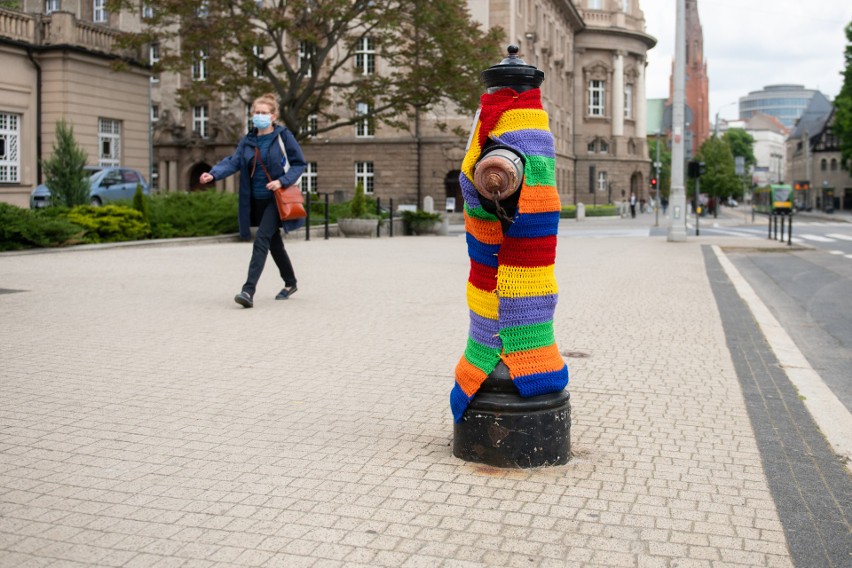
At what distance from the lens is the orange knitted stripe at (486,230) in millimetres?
4496

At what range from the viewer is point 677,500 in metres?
4.09

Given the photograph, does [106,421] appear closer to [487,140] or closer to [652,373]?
[487,140]

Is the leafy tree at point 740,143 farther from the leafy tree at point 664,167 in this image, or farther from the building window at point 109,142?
the building window at point 109,142

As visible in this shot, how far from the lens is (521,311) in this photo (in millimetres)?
A: 4500

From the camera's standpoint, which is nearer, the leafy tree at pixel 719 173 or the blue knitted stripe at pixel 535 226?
the blue knitted stripe at pixel 535 226

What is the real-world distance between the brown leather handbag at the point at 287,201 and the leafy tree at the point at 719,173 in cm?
7506

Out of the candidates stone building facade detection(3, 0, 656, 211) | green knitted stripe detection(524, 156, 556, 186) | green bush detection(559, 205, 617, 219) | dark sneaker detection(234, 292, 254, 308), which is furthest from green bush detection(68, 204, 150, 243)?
green bush detection(559, 205, 617, 219)

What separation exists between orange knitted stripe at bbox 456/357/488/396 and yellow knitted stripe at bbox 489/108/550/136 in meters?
1.12

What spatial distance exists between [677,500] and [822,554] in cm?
70

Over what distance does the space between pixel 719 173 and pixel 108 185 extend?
2562 inches

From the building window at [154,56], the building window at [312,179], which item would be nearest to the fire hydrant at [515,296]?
the building window at [154,56]

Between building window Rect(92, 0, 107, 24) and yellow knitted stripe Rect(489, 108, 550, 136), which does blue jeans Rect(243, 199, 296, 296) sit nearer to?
yellow knitted stripe Rect(489, 108, 550, 136)

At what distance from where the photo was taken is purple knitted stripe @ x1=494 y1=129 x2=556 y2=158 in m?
4.40

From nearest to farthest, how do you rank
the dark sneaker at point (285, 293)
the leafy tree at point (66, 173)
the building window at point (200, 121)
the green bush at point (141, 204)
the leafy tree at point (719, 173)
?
the dark sneaker at point (285, 293) < the leafy tree at point (66, 173) < the green bush at point (141, 204) < the building window at point (200, 121) < the leafy tree at point (719, 173)
